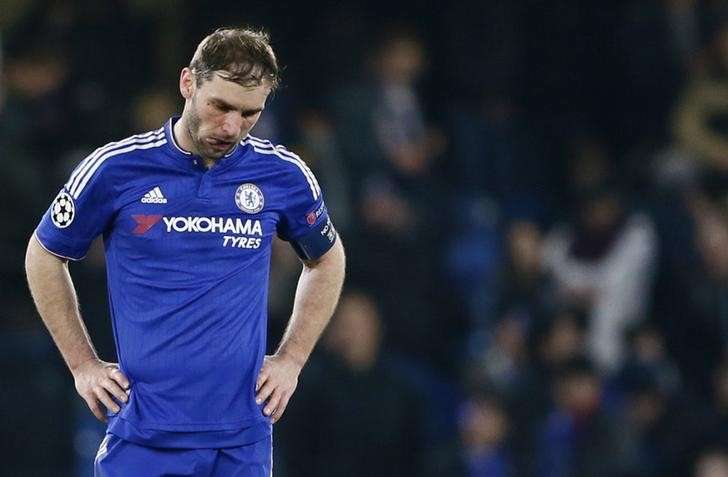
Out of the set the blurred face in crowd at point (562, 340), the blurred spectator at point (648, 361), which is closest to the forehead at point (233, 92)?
the blurred face in crowd at point (562, 340)

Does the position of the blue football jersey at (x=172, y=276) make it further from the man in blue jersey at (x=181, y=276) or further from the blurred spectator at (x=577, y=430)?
the blurred spectator at (x=577, y=430)

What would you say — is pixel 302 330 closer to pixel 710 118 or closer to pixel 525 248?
pixel 525 248

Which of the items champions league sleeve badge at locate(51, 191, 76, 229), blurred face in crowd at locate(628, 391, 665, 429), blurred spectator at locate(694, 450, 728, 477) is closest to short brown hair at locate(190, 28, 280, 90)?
champions league sleeve badge at locate(51, 191, 76, 229)

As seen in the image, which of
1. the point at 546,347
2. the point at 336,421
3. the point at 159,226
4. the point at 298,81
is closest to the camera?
the point at 159,226

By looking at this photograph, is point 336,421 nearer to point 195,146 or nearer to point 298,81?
point 298,81

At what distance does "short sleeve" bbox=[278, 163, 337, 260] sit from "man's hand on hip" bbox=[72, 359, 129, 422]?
2.10 feet

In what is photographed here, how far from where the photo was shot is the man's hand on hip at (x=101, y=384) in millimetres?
4480

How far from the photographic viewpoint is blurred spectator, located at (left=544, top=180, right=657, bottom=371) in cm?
971

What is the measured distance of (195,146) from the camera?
14.8 feet

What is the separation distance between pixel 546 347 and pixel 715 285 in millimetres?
1136

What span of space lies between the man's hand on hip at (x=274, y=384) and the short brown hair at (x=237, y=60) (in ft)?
2.60

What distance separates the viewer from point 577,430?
9039mm

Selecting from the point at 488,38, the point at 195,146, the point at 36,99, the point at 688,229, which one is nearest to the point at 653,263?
the point at 688,229

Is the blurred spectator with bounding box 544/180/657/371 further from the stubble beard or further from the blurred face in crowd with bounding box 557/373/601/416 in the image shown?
the stubble beard
